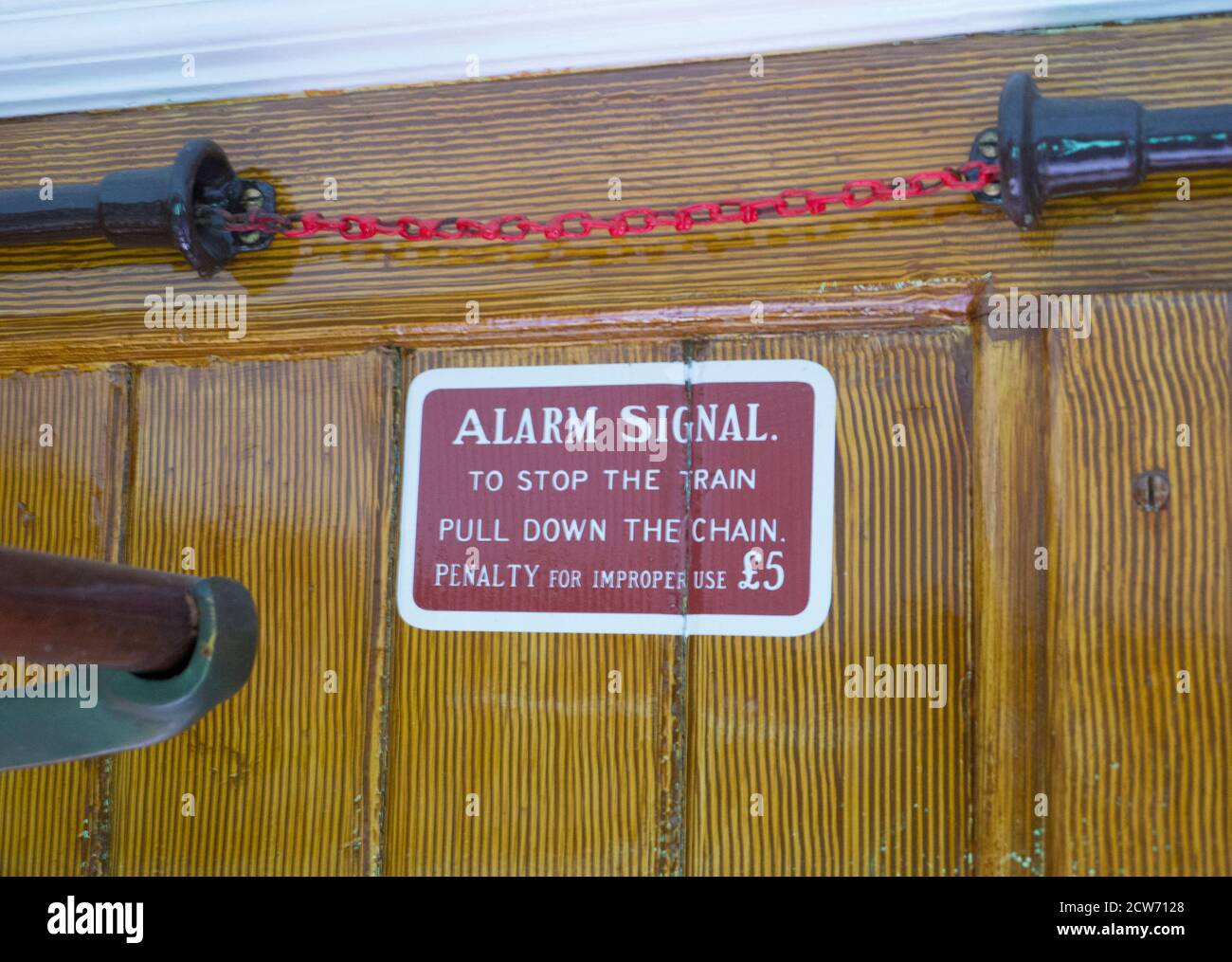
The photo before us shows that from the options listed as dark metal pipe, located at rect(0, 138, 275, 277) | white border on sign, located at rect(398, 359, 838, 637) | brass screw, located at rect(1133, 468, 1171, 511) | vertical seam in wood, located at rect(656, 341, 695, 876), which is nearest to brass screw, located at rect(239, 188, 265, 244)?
dark metal pipe, located at rect(0, 138, 275, 277)

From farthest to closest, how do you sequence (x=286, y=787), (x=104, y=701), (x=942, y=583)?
1. (x=286, y=787)
2. (x=942, y=583)
3. (x=104, y=701)

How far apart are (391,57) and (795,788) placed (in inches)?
33.5

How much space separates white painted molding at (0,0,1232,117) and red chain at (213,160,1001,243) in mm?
156

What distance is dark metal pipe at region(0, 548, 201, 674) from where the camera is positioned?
545 mm

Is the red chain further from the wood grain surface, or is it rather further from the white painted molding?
the white painted molding

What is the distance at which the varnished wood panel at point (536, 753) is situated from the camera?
1104 mm

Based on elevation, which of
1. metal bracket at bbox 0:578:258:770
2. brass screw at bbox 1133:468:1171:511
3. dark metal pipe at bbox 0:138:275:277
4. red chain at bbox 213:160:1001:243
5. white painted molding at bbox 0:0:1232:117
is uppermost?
white painted molding at bbox 0:0:1232:117

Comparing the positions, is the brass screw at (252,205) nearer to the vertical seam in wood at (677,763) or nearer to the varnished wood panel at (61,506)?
the varnished wood panel at (61,506)

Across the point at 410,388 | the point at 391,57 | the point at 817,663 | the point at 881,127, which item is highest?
the point at 391,57

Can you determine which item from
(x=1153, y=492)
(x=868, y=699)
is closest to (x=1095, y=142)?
(x=1153, y=492)

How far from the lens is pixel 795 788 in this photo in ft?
3.53

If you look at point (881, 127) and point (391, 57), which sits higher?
point (391, 57)
